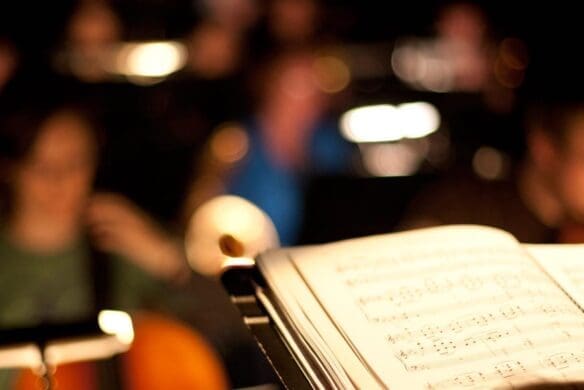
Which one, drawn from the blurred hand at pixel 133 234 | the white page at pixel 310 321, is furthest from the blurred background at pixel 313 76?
the white page at pixel 310 321

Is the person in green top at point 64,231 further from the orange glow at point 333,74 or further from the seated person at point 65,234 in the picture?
the orange glow at point 333,74

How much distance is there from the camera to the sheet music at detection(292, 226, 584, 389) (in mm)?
765

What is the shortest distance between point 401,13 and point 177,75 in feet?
4.90

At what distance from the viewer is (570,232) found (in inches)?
58.7

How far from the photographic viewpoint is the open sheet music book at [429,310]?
2.50 feet

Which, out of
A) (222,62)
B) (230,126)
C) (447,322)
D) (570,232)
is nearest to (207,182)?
(230,126)

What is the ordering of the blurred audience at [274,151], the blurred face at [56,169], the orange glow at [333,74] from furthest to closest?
the orange glow at [333,74], the blurred audience at [274,151], the blurred face at [56,169]

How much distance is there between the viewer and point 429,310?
82cm

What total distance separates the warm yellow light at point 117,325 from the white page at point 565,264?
1.42ft

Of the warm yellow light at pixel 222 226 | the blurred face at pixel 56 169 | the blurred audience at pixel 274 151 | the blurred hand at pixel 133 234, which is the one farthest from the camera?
the blurred audience at pixel 274 151

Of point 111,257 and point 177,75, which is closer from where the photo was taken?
point 111,257

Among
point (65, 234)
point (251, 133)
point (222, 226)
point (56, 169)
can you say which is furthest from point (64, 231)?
point (251, 133)

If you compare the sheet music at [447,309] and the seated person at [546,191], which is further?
the seated person at [546,191]

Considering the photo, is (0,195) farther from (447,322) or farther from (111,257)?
(447,322)
